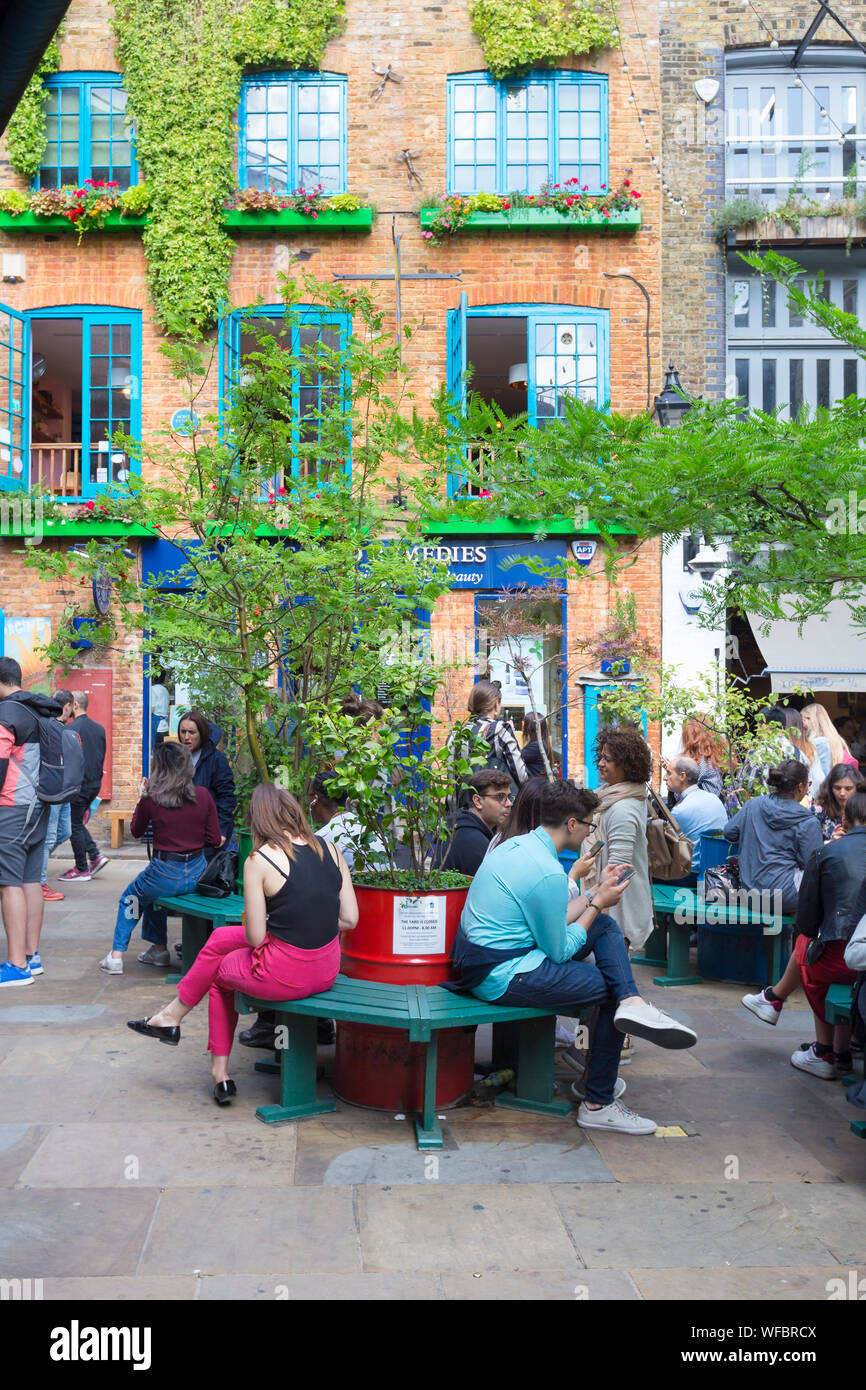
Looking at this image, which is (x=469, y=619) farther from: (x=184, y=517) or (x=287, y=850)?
(x=287, y=850)

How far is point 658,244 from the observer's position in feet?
49.6

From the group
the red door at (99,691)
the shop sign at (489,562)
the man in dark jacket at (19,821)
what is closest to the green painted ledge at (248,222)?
the shop sign at (489,562)

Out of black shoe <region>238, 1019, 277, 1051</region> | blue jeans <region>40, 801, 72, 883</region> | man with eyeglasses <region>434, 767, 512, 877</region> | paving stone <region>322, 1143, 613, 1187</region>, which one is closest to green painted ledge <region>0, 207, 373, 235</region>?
blue jeans <region>40, 801, 72, 883</region>

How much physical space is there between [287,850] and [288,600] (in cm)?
233

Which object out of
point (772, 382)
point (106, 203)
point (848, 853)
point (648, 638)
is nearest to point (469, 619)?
point (648, 638)

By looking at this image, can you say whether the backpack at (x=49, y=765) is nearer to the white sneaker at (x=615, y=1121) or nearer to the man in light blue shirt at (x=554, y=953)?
the man in light blue shirt at (x=554, y=953)

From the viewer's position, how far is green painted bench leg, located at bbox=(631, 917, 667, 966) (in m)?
8.51

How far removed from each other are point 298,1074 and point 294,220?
12.4 meters

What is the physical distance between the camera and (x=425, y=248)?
1520cm

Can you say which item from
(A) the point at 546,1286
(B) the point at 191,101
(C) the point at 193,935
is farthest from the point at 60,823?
(B) the point at 191,101

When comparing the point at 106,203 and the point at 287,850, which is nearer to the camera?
the point at 287,850

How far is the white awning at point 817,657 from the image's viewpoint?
1547 cm

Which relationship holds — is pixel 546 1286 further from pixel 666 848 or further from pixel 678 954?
pixel 678 954

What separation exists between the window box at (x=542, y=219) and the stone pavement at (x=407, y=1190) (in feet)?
37.9
